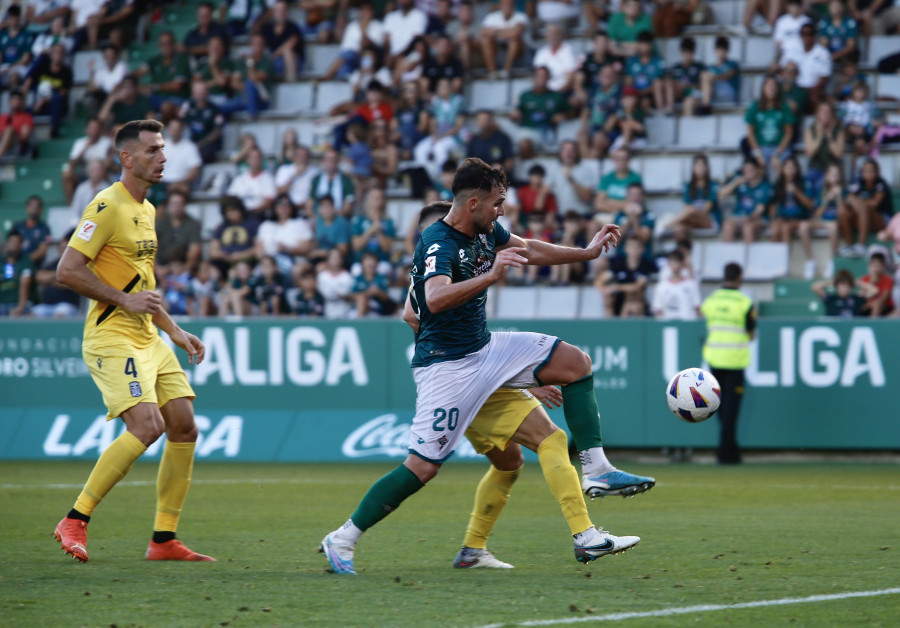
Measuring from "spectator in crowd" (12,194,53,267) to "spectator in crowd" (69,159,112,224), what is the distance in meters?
0.71

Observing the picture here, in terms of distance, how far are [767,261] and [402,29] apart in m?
7.71

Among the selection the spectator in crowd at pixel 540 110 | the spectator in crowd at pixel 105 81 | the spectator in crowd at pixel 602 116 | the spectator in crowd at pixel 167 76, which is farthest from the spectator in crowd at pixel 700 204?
the spectator in crowd at pixel 105 81

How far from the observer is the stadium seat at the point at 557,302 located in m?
17.5

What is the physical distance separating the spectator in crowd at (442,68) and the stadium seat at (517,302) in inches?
171

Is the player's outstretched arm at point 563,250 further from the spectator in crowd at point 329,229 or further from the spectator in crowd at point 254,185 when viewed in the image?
the spectator in crowd at point 254,185

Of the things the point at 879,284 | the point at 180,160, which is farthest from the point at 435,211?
the point at 180,160

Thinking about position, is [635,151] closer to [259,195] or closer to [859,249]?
[859,249]

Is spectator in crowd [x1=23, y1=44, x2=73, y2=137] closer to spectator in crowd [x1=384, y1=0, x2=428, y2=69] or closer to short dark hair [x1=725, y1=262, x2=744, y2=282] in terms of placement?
spectator in crowd [x1=384, y1=0, x2=428, y2=69]

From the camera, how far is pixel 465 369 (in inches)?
268

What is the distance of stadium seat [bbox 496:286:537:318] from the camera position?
17.6 m

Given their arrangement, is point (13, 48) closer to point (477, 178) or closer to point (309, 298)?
point (309, 298)

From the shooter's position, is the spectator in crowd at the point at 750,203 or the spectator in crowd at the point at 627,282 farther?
the spectator in crowd at the point at 750,203

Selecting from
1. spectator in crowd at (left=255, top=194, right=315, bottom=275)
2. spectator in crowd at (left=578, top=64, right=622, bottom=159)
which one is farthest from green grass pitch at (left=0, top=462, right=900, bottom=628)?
spectator in crowd at (left=578, top=64, right=622, bottom=159)

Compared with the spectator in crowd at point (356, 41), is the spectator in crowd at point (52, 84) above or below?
below
